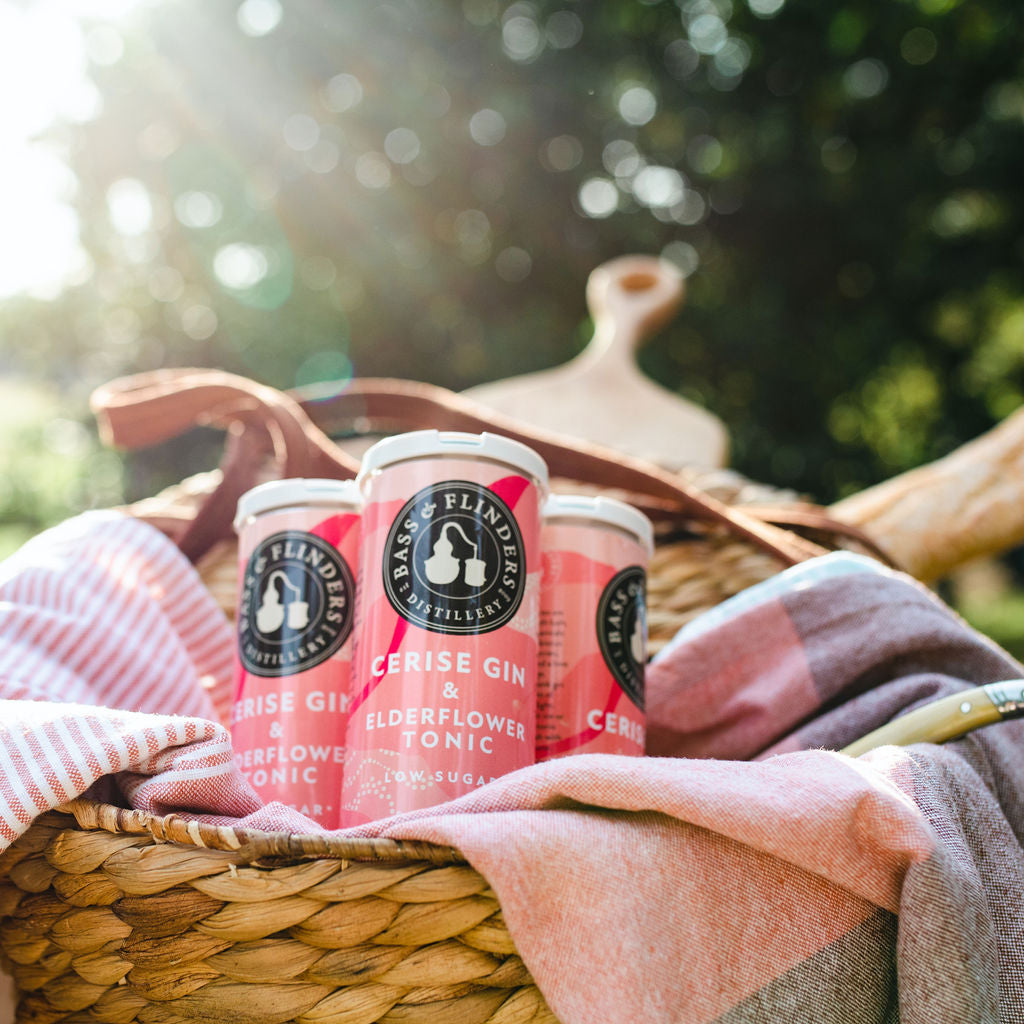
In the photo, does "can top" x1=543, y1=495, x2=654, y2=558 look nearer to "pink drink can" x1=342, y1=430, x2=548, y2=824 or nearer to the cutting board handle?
"pink drink can" x1=342, y1=430, x2=548, y2=824

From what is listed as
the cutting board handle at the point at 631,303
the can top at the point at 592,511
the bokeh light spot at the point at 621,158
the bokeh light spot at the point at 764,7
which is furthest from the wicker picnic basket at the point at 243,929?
the bokeh light spot at the point at 764,7

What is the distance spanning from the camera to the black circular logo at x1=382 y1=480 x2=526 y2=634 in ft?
1.39

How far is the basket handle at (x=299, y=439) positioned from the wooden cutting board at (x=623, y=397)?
0.29 metres

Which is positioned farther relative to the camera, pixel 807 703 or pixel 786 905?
pixel 807 703

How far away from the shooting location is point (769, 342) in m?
3.05

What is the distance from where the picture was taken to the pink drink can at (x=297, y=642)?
18.3 inches

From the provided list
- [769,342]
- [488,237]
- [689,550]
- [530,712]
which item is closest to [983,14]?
[769,342]

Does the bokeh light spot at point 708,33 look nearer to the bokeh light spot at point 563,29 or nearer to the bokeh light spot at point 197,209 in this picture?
the bokeh light spot at point 563,29

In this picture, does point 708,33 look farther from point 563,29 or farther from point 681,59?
point 563,29

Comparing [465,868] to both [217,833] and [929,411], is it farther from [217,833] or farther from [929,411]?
[929,411]

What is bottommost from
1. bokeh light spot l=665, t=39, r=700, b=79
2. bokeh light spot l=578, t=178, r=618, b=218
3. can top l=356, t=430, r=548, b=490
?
can top l=356, t=430, r=548, b=490

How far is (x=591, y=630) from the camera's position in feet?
1.60

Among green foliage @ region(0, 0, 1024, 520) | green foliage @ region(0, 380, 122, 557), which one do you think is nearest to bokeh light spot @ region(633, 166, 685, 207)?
green foliage @ region(0, 0, 1024, 520)

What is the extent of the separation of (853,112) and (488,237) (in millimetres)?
1241
